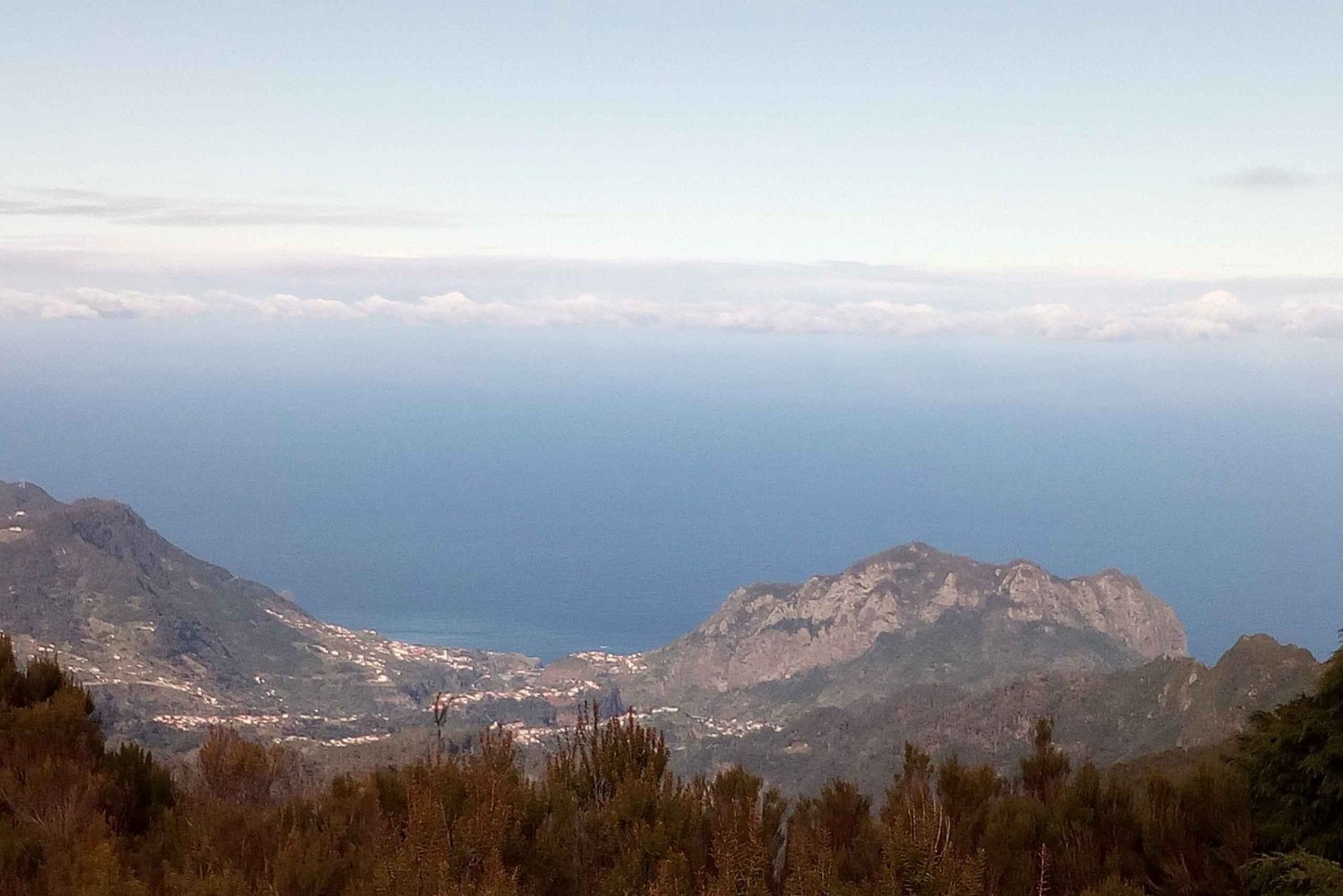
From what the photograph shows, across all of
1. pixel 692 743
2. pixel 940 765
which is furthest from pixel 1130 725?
pixel 940 765

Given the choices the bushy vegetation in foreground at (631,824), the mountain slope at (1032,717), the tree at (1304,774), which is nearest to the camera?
the bushy vegetation in foreground at (631,824)

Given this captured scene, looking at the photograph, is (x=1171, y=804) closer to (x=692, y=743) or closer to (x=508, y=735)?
(x=508, y=735)

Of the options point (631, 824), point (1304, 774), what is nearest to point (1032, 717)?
point (1304, 774)

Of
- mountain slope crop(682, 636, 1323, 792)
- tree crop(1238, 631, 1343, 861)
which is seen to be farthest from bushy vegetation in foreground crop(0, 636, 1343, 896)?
mountain slope crop(682, 636, 1323, 792)

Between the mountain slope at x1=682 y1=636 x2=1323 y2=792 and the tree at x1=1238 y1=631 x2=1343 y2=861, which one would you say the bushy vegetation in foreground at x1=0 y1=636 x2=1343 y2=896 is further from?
the mountain slope at x1=682 y1=636 x2=1323 y2=792

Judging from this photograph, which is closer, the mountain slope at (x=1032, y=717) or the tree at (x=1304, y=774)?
the tree at (x=1304, y=774)

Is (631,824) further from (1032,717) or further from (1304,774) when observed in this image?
(1032,717)

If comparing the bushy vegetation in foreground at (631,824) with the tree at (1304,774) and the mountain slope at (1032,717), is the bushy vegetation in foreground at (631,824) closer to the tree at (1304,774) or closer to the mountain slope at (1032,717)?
the tree at (1304,774)

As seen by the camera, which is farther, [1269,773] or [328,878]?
[1269,773]

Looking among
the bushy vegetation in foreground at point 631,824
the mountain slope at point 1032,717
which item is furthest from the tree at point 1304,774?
the mountain slope at point 1032,717
